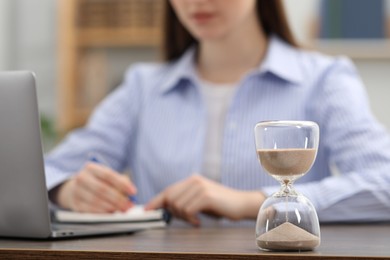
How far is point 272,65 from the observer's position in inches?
77.4

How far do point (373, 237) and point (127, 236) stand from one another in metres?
0.37

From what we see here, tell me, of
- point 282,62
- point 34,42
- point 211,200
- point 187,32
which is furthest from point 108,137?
point 34,42

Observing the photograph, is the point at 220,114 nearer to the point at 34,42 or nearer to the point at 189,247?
the point at 189,247

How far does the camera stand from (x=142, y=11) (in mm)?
3756

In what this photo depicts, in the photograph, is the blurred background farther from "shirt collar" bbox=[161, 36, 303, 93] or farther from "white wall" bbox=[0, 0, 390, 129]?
"shirt collar" bbox=[161, 36, 303, 93]

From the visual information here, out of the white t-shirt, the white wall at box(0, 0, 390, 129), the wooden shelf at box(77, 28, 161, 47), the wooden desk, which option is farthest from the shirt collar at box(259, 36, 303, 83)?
the white wall at box(0, 0, 390, 129)

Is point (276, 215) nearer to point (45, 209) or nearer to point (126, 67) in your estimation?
point (45, 209)

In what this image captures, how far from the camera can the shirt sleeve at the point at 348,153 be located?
5.22 feet

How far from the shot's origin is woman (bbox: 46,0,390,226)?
5.86 ft

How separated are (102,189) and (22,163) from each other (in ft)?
1.50

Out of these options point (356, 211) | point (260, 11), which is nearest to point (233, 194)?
point (356, 211)

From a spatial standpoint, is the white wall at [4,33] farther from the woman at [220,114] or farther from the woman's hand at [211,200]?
the woman's hand at [211,200]

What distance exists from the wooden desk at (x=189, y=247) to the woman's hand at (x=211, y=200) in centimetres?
22

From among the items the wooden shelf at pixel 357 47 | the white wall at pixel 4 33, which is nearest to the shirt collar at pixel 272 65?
the wooden shelf at pixel 357 47
